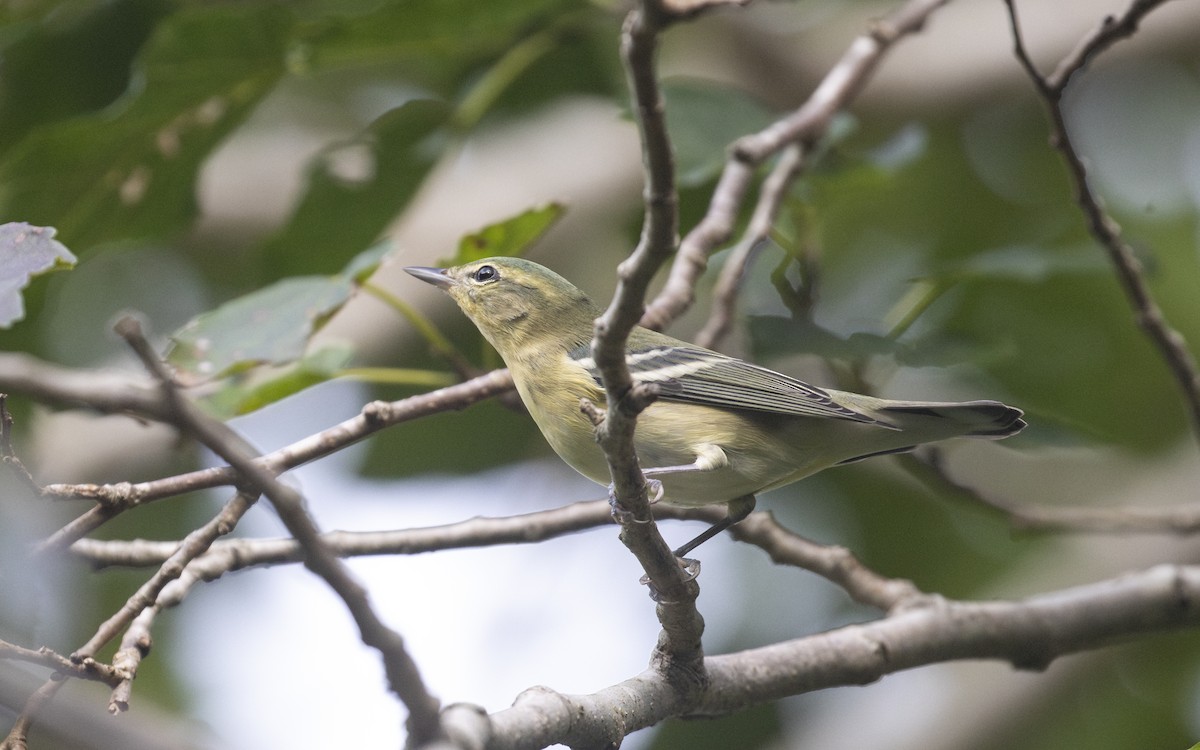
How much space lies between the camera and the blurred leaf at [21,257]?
1.76 m

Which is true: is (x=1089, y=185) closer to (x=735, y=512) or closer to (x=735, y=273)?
(x=735, y=273)

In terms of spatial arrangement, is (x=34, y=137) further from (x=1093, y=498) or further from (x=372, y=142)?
(x=1093, y=498)

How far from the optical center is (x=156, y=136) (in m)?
4.23

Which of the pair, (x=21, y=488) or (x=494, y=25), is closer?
(x=21, y=488)

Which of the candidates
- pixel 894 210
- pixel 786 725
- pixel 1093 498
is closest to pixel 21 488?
pixel 786 725

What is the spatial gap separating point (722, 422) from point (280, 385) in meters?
1.35

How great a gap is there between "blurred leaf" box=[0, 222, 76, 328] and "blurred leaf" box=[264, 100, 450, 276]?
2546 millimetres

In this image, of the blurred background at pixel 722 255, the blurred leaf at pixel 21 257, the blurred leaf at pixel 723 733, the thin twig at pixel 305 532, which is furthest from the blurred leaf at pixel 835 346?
the blurred leaf at pixel 723 733

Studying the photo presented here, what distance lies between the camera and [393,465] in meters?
5.96

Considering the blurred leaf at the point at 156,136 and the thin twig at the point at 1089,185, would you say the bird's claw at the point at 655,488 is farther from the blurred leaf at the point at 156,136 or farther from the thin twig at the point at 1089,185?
the blurred leaf at the point at 156,136

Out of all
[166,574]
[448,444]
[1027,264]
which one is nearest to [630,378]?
[166,574]

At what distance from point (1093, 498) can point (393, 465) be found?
4276 mm

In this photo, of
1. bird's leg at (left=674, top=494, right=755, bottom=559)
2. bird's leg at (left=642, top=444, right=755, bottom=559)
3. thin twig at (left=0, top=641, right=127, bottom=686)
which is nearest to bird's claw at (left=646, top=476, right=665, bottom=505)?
bird's leg at (left=642, top=444, right=755, bottom=559)

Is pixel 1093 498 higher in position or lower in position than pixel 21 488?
lower
